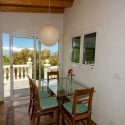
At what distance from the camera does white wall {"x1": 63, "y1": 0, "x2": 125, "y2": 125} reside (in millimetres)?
1753

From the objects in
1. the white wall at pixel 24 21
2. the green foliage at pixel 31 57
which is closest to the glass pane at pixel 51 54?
the green foliage at pixel 31 57

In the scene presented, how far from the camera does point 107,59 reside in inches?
78.9

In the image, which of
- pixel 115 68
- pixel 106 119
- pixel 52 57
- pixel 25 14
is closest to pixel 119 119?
pixel 106 119

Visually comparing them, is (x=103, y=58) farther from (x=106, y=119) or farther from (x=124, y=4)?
(x=106, y=119)

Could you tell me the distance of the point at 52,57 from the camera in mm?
3795

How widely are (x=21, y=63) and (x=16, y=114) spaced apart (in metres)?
1.47

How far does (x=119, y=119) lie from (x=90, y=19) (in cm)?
198

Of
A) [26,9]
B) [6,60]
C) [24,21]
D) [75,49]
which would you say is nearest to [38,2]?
[26,9]

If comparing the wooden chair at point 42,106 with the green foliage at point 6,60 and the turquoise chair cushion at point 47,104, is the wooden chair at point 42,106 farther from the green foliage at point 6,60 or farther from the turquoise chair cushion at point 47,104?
the green foliage at point 6,60

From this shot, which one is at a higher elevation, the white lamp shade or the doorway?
the white lamp shade

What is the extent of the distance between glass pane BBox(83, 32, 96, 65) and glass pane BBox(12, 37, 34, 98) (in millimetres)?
1703

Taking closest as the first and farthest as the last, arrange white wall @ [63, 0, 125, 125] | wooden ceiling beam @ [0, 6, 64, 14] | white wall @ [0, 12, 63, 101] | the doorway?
white wall @ [63, 0, 125, 125] < wooden ceiling beam @ [0, 6, 64, 14] < white wall @ [0, 12, 63, 101] < the doorway

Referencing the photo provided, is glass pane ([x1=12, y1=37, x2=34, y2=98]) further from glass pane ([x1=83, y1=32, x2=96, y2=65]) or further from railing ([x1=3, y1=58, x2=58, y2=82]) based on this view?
glass pane ([x1=83, y1=32, x2=96, y2=65])

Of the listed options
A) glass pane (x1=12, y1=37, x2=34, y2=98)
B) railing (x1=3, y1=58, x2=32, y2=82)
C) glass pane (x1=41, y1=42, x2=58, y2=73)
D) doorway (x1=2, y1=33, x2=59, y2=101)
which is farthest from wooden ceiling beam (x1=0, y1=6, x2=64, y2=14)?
railing (x1=3, y1=58, x2=32, y2=82)
